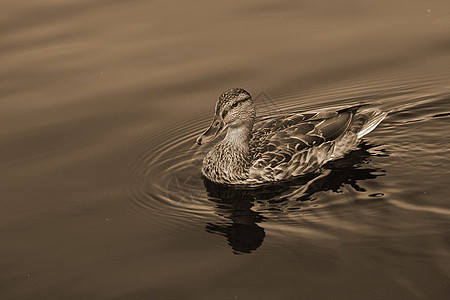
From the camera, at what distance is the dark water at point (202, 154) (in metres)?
6.24

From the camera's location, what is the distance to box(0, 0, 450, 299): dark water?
6238 mm

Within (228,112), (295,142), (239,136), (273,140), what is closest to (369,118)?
(295,142)

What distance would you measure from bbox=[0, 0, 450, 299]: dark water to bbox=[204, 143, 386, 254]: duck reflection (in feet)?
0.08

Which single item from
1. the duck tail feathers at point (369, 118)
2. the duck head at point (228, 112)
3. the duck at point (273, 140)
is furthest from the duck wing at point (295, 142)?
the duck head at point (228, 112)

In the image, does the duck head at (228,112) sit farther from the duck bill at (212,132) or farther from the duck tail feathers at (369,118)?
the duck tail feathers at (369,118)

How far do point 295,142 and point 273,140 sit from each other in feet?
0.83

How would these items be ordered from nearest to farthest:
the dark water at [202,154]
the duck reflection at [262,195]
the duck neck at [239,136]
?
the dark water at [202,154]
the duck reflection at [262,195]
the duck neck at [239,136]

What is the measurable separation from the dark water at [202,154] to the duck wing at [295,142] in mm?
201

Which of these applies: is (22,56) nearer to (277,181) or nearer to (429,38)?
(277,181)

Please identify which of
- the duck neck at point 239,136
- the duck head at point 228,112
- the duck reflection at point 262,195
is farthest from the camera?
Answer: the duck neck at point 239,136

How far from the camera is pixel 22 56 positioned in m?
11.8

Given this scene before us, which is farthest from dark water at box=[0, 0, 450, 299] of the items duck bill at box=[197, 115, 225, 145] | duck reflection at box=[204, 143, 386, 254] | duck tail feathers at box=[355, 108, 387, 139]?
duck bill at box=[197, 115, 225, 145]

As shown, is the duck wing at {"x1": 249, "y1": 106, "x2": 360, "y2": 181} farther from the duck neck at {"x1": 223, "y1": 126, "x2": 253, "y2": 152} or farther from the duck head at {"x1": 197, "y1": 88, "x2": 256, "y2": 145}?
the duck head at {"x1": 197, "y1": 88, "x2": 256, "y2": 145}

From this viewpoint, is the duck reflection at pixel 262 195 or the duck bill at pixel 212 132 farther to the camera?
the duck bill at pixel 212 132
